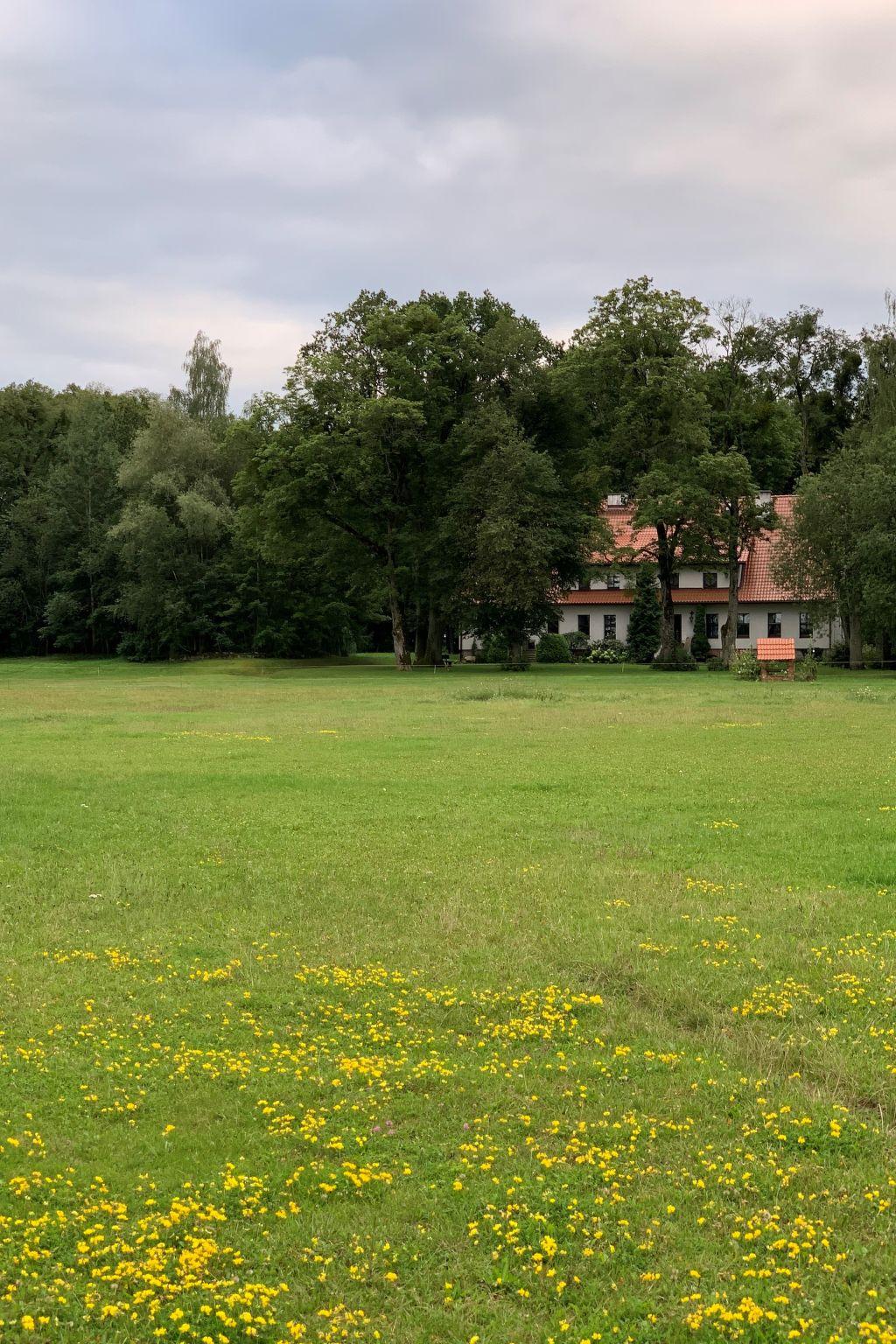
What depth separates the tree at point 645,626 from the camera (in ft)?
259

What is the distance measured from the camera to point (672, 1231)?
5.23m

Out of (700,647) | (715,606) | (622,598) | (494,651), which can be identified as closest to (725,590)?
(715,606)

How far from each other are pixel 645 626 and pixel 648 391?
23384 mm

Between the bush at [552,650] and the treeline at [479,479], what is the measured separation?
38.8 ft

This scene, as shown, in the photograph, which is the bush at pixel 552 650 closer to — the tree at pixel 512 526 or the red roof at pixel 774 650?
the tree at pixel 512 526

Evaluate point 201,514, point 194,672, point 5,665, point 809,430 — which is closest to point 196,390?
point 201,514

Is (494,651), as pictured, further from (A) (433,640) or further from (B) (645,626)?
(A) (433,640)

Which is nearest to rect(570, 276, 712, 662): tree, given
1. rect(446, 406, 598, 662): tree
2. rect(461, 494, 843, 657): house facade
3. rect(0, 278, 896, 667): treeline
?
rect(0, 278, 896, 667): treeline

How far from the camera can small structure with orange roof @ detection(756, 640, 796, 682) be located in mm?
49469

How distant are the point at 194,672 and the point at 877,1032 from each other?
57.8m

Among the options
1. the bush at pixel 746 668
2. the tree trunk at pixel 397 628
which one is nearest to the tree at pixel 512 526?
the tree trunk at pixel 397 628

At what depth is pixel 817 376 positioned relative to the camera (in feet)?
305

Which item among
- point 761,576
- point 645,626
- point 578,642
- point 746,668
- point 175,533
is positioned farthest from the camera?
point 578,642

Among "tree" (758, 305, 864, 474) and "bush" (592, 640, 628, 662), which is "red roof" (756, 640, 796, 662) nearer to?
"bush" (592, 640, 628, 662)
